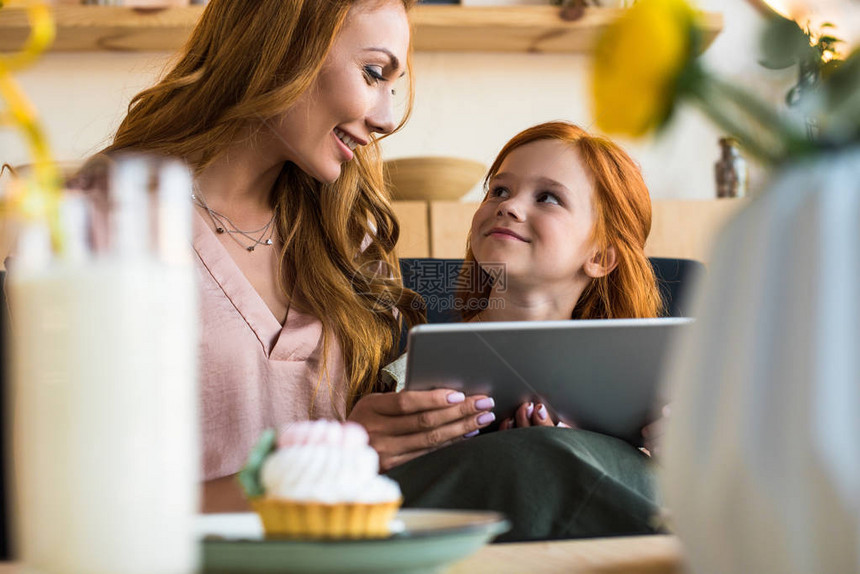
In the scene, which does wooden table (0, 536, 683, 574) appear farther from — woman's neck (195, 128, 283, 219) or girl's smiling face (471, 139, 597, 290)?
woman's neck (195, 128, 283, 219)

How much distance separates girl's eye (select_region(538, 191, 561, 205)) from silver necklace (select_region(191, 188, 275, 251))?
1.83ft

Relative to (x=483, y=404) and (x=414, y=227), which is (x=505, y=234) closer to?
(x=483, y=404)

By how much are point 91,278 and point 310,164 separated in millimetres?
1390

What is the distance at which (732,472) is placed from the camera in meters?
0.38

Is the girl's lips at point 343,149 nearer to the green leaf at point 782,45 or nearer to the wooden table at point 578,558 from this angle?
the wooden table at point 578,558

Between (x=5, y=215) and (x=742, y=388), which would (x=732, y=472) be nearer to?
(x=742, y=388)

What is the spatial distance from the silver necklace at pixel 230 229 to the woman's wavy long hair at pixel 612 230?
47cm

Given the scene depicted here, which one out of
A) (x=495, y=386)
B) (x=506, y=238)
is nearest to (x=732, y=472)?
Result: (x=495, y=386)

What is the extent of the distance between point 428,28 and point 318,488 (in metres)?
2.84

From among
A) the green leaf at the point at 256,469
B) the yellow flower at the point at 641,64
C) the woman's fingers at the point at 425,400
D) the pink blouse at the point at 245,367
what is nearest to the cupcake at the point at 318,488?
the green leaf at the point at 256,469

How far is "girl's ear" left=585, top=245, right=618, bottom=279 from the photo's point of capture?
1930mm

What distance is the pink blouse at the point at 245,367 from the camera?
1.65 meters

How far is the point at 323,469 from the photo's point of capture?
556 mm

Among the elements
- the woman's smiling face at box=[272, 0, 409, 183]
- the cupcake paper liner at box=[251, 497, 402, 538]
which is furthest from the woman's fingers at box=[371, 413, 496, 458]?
the cupcake paper liner at box=[251, 497, 402, 538]
